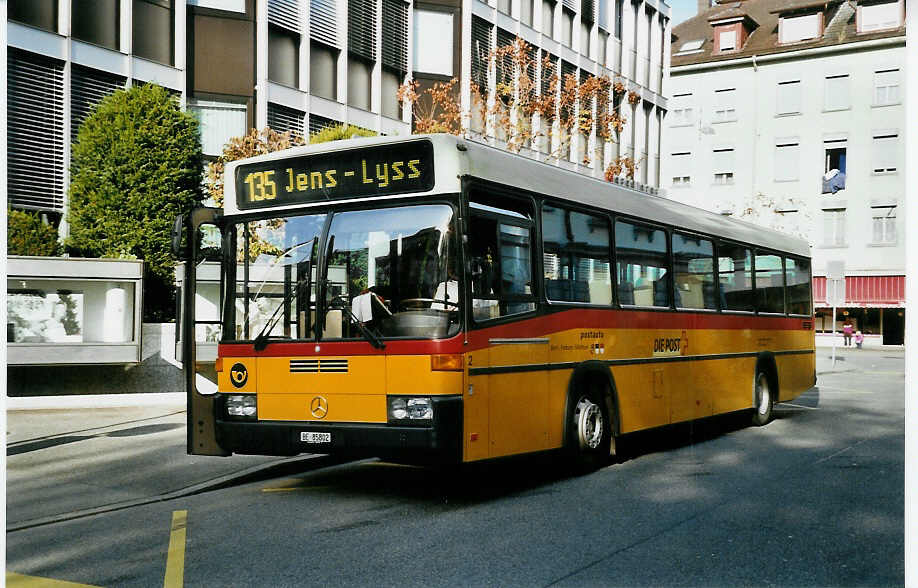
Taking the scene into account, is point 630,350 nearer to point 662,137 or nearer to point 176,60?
point 176,60

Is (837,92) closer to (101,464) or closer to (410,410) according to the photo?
(410,410)

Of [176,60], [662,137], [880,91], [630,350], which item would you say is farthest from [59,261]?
[662,137]

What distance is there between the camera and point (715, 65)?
666 inches

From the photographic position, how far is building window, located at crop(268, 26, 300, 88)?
24.6 meters

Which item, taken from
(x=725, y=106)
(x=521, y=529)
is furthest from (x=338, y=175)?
(x=725, y=106)

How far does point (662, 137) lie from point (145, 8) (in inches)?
728

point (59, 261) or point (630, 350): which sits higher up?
point (59, 261)

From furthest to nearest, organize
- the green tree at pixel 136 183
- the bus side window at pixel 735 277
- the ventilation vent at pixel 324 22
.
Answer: the ventilation vent at pixel 324 22 → the green tree at pixel 136 183 → the bus side window at pixel 735 277

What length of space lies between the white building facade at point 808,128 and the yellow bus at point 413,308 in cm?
264

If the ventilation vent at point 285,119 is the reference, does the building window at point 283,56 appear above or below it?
above

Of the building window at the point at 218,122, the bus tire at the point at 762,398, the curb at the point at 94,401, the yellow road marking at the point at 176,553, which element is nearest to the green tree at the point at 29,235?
the curb at the point at 94,401

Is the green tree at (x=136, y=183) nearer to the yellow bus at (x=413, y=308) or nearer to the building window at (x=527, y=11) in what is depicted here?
the yellow bus at (x=413, y=308)

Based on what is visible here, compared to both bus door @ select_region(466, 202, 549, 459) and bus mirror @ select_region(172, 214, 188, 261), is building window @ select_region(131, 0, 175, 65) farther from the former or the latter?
bus door @ select_region(466, 202, 549, 459)

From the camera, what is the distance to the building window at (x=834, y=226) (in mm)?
13969
